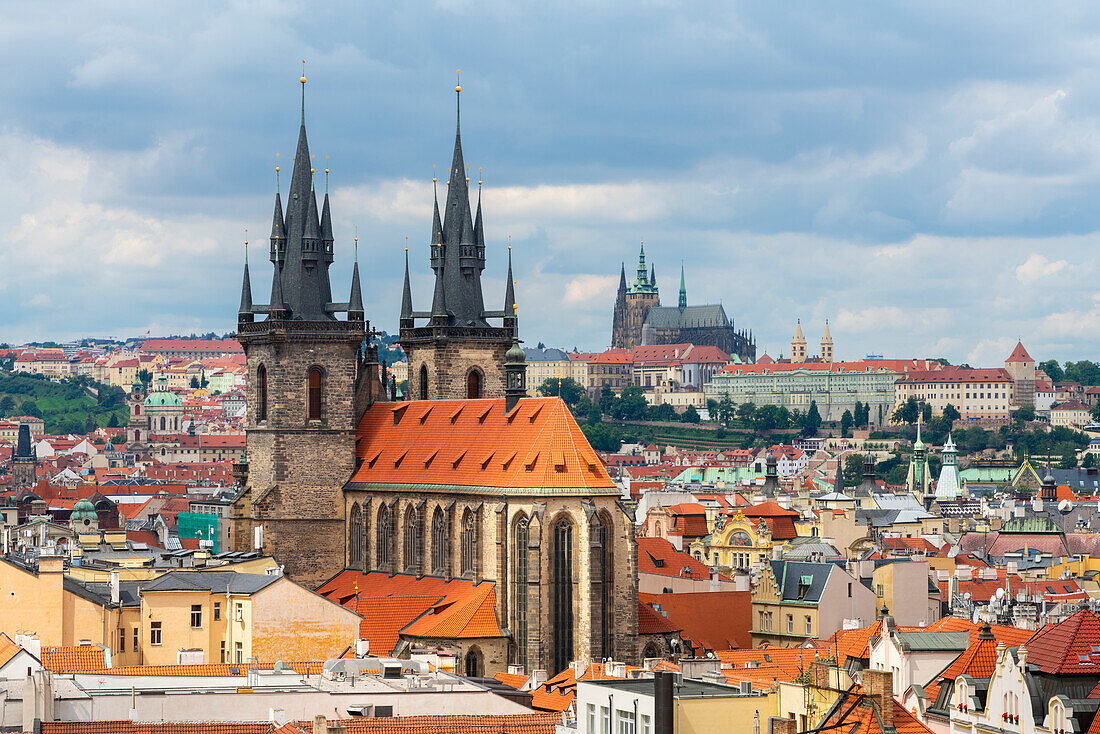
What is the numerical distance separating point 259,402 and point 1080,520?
3152 inches

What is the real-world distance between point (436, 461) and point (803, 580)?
1547cm

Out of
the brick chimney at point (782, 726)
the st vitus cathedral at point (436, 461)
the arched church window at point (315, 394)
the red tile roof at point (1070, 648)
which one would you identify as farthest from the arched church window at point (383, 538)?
the brick chimney at point (782, 726)

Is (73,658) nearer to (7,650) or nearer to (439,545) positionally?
(7,650)

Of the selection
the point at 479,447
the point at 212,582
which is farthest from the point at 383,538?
the point at 212,582

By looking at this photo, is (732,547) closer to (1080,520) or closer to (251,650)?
(1080,520)

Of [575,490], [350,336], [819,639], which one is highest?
[350,336]

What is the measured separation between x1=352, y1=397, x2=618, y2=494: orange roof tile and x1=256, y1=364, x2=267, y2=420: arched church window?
3933 mm

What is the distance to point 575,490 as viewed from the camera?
76.4 m

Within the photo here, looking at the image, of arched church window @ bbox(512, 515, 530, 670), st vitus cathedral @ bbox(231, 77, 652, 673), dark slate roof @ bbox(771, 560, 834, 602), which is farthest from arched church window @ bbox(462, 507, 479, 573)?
dark slate roof @ bbox(771, 560, 834, 602)

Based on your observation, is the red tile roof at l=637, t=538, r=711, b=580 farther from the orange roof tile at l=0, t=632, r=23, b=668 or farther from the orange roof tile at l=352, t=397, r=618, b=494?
the orange roof tile at l=0, t=632, r=23, b=668

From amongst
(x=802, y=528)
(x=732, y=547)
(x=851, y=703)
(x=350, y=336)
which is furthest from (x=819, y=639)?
(x=802, y=528)

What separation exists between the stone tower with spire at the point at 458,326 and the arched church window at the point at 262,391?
752cm

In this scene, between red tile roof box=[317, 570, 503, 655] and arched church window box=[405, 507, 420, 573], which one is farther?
arched church window box=[405, 507, 420, 573]

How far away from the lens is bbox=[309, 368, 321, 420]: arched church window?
89438mm
